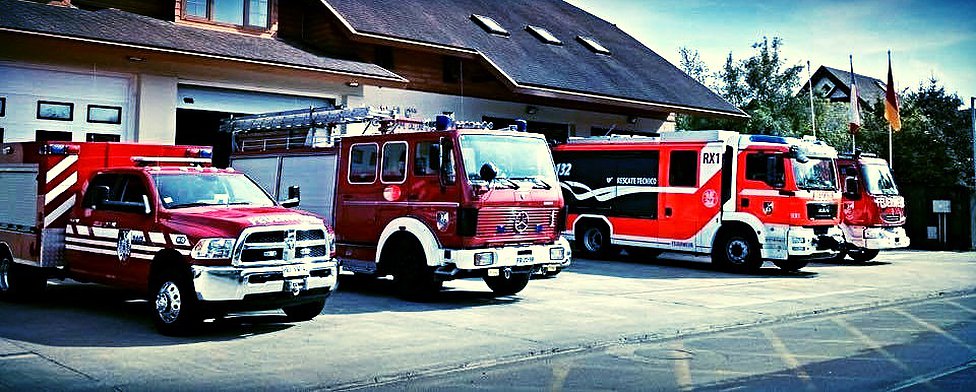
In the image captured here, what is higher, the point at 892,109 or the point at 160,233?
the point at 892,109

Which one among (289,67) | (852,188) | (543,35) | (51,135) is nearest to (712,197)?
(852,188)

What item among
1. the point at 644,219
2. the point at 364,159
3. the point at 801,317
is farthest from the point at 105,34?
the point at 801,317

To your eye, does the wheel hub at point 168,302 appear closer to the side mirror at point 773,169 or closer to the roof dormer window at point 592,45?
the side mirror at point 773,169

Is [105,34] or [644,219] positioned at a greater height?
[105,34]

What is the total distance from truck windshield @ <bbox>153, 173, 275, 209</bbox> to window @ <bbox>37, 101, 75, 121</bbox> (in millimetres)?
8038

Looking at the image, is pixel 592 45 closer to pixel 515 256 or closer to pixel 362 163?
pixel 362 163

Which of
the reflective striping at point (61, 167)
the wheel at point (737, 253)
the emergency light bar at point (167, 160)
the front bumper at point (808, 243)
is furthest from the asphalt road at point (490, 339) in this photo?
the wheel at point (737, 253)

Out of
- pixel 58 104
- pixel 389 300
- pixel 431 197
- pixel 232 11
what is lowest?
pixel 389 300

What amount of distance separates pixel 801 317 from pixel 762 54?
31.1 metres

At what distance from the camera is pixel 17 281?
12352mm

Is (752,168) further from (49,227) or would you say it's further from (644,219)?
(49,227)

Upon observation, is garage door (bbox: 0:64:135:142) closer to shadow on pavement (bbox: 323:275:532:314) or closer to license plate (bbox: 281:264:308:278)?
shadow on pavement (bbox: 323:275:532:314)

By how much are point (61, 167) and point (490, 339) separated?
19.6 feet

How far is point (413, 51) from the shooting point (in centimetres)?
2469
